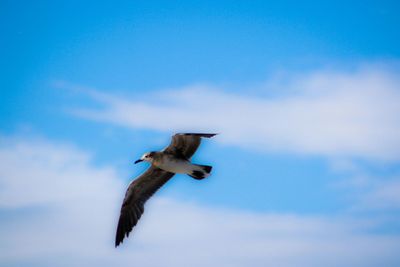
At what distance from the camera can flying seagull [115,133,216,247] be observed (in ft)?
45.4

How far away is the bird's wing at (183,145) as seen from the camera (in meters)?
13.6

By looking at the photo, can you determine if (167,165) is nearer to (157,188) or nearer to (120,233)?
(157,188)

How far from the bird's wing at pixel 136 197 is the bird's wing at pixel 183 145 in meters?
1.72

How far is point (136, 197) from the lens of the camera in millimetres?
16109

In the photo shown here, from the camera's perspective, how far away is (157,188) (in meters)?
15.9

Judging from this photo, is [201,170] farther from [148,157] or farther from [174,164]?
[148,157]

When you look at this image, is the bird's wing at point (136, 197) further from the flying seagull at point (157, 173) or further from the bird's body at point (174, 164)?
the bird's body at point (174, 164)

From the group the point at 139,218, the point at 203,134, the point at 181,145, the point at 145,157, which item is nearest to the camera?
the point at 203,134

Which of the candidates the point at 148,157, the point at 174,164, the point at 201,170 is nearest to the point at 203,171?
the point at 201,170

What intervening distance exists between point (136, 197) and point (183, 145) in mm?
3109

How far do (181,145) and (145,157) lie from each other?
60.8 inches

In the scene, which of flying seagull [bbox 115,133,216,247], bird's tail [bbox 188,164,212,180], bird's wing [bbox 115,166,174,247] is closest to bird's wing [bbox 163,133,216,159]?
flying seagull [bbox 115,133,216,247]

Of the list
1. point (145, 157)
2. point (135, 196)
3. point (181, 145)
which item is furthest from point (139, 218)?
point (181, 145)

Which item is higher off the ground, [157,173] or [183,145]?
[157,173]
